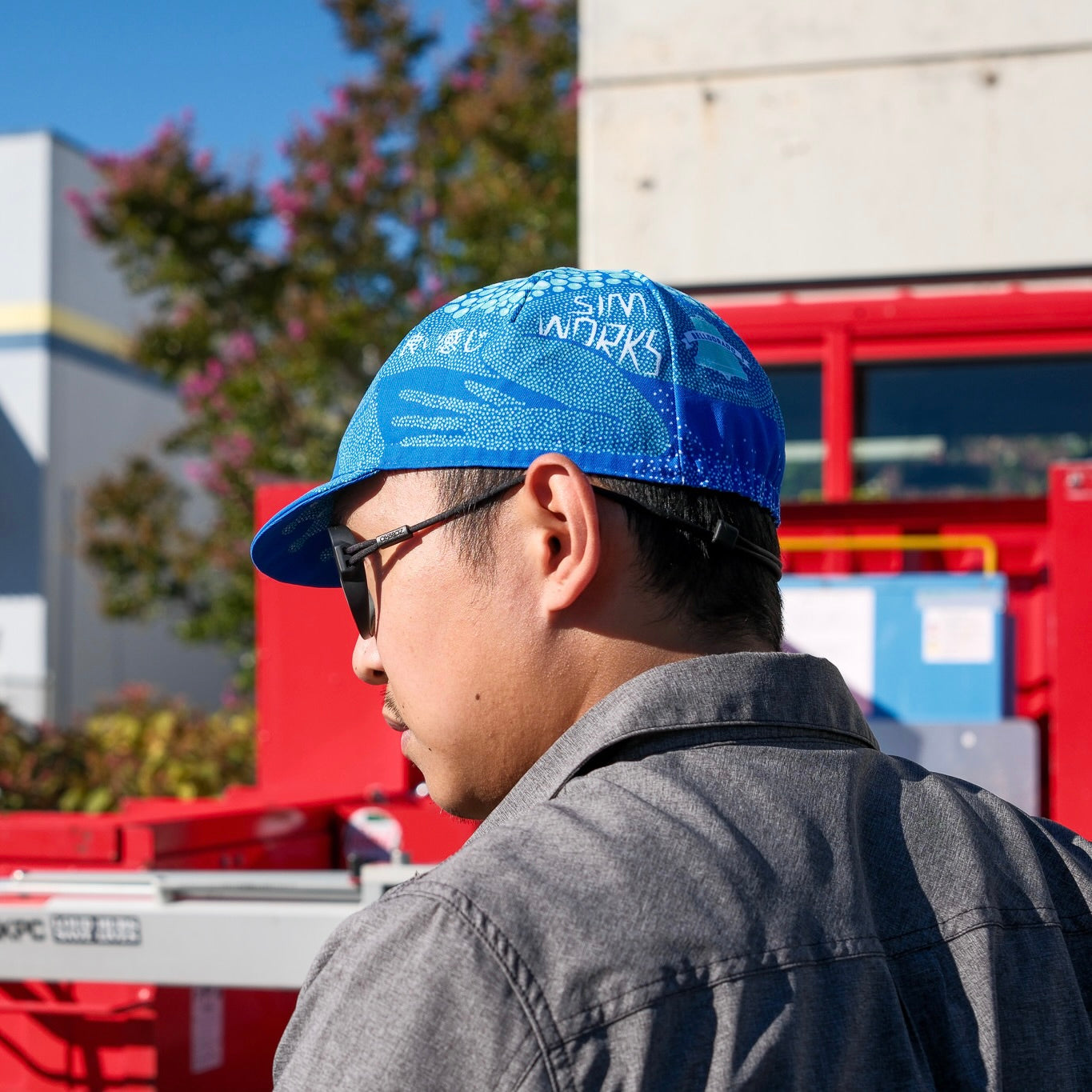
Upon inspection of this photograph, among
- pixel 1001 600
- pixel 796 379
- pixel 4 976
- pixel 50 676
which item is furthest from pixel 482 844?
pixel 50 676

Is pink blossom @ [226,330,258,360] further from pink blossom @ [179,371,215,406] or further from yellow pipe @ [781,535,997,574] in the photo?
yellow pipe @ [781,535,997,574]

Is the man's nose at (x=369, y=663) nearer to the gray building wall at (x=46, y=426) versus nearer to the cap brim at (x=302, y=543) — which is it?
the cap brim at (x=302, y=543)

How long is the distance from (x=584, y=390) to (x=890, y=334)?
8.95 feet

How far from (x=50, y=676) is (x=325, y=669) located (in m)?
11.2

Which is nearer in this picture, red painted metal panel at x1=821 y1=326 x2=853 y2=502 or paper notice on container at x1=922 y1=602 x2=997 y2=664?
paper notice on container at x1=922 y1=602 x2=997 y2=664

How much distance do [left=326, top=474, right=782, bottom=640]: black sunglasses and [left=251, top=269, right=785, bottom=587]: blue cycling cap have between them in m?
0.03

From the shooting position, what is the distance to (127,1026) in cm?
254

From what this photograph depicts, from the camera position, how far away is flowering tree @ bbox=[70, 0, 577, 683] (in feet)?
29.1

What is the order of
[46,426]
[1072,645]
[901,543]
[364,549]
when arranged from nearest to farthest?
[364,549] → [1072,645] → [901,543] → [46,426]

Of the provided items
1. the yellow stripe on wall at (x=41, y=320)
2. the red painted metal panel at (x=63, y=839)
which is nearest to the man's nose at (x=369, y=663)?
the red painted metal panel at (x=63, y=839)

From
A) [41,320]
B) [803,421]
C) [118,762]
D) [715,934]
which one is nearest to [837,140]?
[803,421]

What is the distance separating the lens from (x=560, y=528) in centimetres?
103

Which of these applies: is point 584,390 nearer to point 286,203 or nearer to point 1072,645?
point 1072,645

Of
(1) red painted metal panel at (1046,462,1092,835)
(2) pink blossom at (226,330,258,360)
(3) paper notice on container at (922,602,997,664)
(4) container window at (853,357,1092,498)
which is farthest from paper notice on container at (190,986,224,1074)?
(2) pink blossom at (226,330,258,360)
